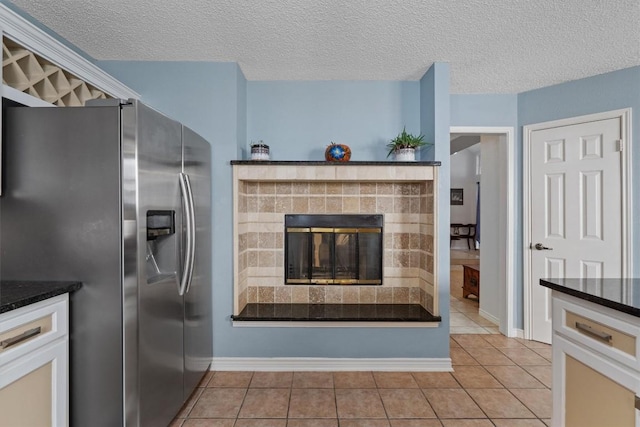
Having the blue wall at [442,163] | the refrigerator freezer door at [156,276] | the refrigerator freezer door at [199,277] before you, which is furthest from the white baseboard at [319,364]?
the refrigerator freezer door at [156,276]

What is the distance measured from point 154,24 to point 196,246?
4.74 ft

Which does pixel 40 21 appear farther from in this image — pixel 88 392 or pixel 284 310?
pixel 284 310

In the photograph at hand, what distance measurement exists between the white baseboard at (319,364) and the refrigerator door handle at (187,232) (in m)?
0.94

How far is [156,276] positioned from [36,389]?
61 cm

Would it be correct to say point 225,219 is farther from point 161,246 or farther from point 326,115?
point 326,115

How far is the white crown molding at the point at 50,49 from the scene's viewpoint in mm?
1479

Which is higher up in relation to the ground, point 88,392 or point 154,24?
point 154,24

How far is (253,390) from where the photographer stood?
222cm

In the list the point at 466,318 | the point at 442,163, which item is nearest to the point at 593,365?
the point at 442,163

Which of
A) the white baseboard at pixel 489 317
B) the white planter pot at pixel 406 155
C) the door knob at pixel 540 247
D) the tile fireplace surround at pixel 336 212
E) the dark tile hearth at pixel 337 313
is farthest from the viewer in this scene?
the white baseboard at pixel 489 317

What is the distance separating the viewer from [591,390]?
4.03 ft

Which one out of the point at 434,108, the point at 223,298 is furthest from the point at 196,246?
the point at 434,108

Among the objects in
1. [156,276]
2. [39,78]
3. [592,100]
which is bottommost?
[156,276]

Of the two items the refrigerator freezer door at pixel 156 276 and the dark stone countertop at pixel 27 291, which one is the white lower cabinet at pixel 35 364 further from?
the refrigerator freezer door at pixel 156 276
